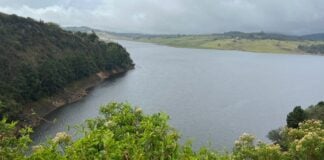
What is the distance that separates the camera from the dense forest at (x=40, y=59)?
84.9 m

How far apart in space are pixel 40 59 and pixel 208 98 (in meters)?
47.4

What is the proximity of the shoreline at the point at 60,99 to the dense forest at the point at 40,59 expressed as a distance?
134cm

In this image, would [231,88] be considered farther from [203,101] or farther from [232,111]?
[232,111]

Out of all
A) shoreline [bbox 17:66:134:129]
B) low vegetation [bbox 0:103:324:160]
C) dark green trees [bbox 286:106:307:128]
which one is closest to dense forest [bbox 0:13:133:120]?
shoreline [bbox 17:66:134:129]

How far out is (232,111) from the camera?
90188 millimetres

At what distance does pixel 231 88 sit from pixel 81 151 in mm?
111781

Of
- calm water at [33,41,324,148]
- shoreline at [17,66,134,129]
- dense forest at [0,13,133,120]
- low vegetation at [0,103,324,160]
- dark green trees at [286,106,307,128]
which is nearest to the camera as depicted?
low vegetation at [0,103,324,160]

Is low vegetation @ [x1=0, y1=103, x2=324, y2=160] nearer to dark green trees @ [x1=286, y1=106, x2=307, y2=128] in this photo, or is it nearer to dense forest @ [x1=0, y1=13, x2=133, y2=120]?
dense forest @ [x1=0, y1=13, x2=133, y2=120]

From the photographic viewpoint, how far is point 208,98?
105062 mm

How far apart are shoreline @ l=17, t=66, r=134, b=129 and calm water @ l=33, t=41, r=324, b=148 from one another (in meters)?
2.15

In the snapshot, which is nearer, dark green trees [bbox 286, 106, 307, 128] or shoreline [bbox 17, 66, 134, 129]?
dark green trees [bbox 286, 106, 307, 128]

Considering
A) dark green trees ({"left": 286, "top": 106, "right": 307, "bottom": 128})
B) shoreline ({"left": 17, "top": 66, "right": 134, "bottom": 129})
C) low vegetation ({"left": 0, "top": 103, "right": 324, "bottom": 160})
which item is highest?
Result: low vegetation ({"left": 0, "top": 103, "right": 324, "bottom": 160})

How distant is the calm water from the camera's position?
2953 inches

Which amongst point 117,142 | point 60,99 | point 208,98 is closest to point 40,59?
point 60,99
